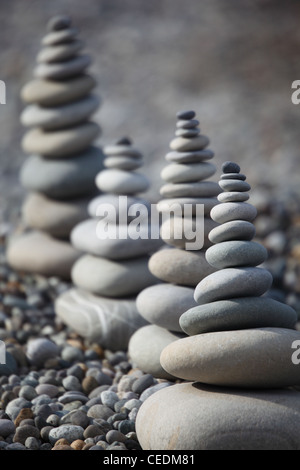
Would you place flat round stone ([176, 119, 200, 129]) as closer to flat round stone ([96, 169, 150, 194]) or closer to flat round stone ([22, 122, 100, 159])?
flat round stone ([96, 169, 150, 194])

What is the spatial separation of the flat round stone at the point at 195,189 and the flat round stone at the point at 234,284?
78cm

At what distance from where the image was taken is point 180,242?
363 centimetres

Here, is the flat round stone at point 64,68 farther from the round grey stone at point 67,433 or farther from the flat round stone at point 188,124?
the round grey stone at point 67,433

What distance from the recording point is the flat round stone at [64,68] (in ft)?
18.1

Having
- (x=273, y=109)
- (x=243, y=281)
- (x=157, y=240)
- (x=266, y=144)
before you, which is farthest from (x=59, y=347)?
(x=273, y=109)

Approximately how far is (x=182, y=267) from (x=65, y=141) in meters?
2.37

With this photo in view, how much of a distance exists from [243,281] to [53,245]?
10.5 feet

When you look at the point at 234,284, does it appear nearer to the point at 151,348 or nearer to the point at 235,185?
the point at 235,185

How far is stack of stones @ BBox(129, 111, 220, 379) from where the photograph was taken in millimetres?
3557

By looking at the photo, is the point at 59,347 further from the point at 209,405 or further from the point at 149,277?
the point at 209,405

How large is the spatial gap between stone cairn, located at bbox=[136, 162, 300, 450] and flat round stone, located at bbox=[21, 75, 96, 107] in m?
2.97

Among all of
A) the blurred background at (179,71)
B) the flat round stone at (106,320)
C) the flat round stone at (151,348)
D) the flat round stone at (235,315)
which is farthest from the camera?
the blurred background at (179,71)

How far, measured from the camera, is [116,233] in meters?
4.53

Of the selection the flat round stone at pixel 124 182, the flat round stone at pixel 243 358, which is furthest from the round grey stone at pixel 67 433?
the flat round stone at pixel 124 182
